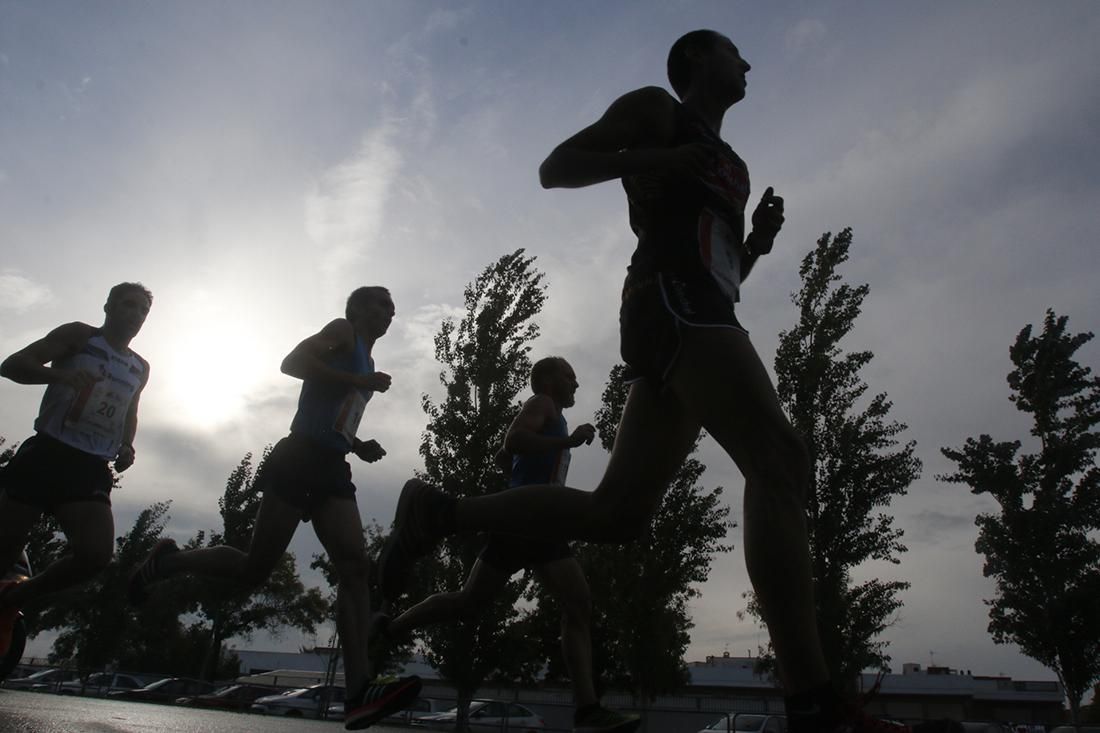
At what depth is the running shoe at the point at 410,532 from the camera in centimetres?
255

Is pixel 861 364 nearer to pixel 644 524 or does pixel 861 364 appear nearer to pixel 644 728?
pixel 644 728

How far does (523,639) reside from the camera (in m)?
16.8

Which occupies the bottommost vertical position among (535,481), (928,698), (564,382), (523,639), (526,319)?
(928,698)

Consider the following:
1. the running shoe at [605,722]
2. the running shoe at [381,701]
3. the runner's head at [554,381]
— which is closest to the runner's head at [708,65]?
the runner's head at [554,381]

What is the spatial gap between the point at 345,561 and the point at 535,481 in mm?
1226

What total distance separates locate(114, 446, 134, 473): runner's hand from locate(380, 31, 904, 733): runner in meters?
2.26

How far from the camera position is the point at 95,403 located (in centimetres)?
389

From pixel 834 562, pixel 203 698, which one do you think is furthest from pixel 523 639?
pixel 203 698

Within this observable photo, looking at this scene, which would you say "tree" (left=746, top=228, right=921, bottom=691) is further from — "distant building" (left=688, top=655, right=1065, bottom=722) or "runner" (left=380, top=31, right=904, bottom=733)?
"distant building" (left=688, top=655, right=1065, bottom=722)

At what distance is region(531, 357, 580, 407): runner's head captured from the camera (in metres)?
4.42

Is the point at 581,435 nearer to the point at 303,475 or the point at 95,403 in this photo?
the point at 303,475

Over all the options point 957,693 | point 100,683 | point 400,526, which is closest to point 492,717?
point 100,683

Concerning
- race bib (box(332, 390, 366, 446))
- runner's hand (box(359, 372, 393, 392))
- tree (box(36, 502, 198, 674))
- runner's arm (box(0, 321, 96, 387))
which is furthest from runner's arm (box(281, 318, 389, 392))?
tree (box(36, 502, 198, 674))

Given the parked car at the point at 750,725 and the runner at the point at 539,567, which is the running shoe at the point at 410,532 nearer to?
the runner at the point at 539,567
